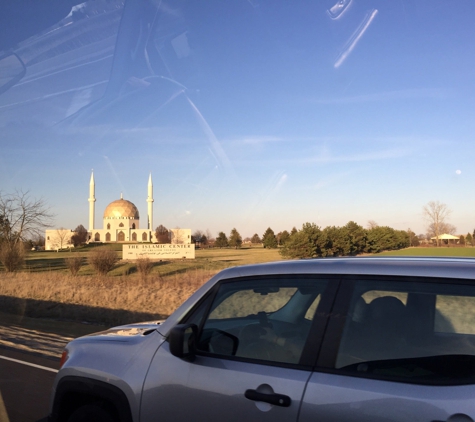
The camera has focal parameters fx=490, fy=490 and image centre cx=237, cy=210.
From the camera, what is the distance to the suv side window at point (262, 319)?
9.89 ft

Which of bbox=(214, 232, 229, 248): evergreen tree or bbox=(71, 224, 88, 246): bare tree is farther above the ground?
bbox=(71, 224, 88, 246): bare tree

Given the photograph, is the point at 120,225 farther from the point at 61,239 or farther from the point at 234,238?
the point at 234,238

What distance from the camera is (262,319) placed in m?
3.58

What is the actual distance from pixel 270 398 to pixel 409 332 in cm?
84

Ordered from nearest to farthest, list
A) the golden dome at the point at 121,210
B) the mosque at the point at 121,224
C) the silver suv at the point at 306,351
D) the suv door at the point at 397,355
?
the suv door at the point at 397,355, the silver suv at the point at 306,351, the mosque at the point at 121,224, the golden dome at the point at 121,210

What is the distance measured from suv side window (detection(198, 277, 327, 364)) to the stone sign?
43579 mm

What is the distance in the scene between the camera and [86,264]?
42688 millimetres

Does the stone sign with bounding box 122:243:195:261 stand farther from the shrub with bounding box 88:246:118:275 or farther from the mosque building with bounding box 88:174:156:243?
the mosque building with bounding box 88:174:156:243

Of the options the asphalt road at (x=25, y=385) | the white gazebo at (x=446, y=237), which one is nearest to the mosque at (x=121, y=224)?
the white gazebo at (x=446, y=237)

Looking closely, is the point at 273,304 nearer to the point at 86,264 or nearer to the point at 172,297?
the point at 172,297

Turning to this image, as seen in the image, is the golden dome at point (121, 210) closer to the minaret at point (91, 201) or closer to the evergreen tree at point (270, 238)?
the minaret at point (91, 201)

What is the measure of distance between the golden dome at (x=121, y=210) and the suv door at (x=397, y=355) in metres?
125

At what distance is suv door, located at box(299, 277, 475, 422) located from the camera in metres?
2.31

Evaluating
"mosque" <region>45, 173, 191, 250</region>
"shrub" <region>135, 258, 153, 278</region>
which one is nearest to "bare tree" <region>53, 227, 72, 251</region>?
"mosque" <region>45, 173, 191, 250</region>
